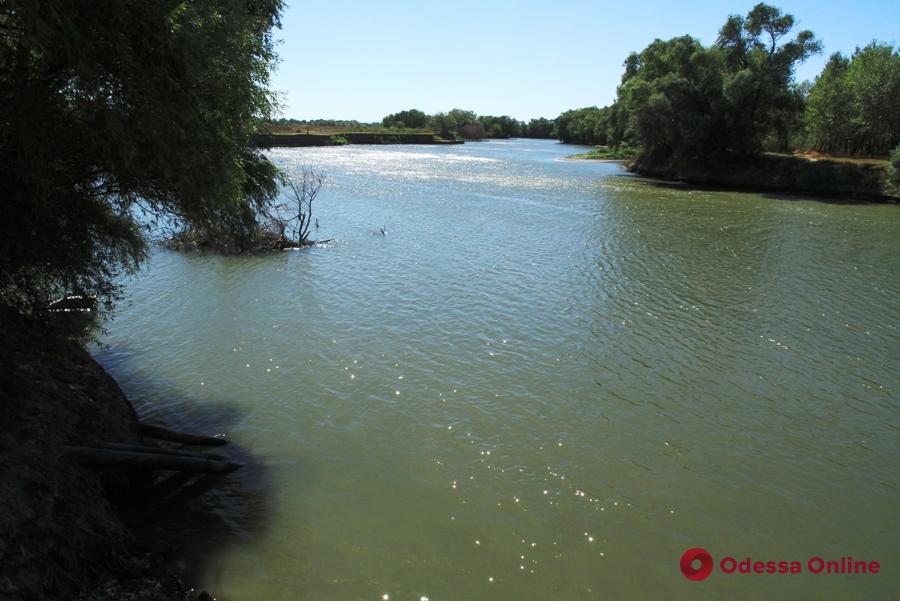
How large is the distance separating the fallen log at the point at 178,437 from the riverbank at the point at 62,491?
264 millimetres

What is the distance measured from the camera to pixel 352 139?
12488 cm

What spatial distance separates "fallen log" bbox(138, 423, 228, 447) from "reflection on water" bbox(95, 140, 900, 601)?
16.2 inches

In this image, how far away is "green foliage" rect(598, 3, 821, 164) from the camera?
52844 millimetres

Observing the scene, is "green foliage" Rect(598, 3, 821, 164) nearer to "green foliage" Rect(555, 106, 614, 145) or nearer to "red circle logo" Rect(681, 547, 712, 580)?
"green foliage" Rect(555, 106, 614, 145)

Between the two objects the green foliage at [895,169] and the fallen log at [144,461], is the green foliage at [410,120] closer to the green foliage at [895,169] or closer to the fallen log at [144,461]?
the green foliage at [895,169]

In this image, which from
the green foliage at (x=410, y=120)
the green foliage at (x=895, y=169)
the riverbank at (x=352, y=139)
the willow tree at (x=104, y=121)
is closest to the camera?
the willow tree at (x=104, y=121)

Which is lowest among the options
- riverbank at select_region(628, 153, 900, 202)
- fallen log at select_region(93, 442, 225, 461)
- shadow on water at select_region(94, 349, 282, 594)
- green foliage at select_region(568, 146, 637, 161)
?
shadow on water at select_region(94, 349, 282, 594)

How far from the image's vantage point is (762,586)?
697cm

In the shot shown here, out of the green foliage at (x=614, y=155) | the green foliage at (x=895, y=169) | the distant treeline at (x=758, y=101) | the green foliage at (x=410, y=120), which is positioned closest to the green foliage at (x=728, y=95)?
the distant treeline at (x=758, y=101)

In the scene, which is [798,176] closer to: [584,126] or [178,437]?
[178,437]

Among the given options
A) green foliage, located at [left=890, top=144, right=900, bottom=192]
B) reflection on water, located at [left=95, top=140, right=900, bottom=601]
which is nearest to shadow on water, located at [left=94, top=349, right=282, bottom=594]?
reflection on water, located at [left=95, top=140, right=900, bottom=601]

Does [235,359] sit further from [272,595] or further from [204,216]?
[272,595]

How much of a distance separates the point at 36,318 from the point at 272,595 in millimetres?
6297

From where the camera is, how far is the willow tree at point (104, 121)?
7258 millimetres
